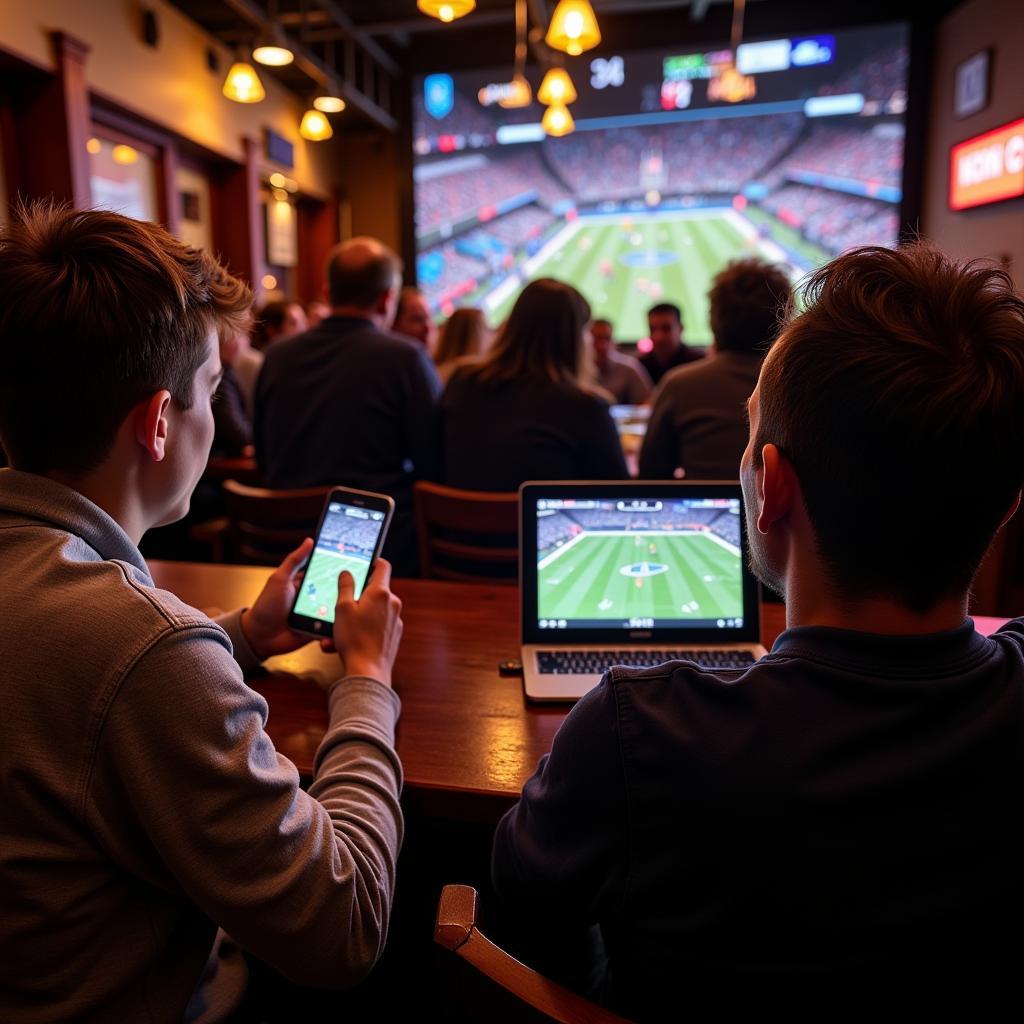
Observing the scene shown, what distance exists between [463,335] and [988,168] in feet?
13.9

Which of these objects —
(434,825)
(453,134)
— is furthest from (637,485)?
(453,134)

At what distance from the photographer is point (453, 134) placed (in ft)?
26.0

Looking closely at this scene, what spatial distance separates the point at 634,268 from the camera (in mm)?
8117

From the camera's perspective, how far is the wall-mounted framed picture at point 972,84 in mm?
5848

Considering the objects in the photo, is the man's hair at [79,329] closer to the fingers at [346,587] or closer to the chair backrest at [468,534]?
the fingers at [346,587]

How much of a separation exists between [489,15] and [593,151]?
57.3 inches

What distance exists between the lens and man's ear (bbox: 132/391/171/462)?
2.86ft

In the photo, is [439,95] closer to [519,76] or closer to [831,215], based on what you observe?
[519,76]

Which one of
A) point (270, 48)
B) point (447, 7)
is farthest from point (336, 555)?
point (270, 48)

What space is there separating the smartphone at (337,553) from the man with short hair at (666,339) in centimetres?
444

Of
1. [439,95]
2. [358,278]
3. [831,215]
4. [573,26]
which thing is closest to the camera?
[358,278]

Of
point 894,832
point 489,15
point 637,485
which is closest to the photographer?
point 894,832

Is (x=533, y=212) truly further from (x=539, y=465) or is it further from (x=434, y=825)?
(x=434, y=825)

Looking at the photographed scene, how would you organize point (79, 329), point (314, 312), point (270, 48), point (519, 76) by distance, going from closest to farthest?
point (79, 329)
point (270, 48)
point (519, 76)
point (314, 312)
